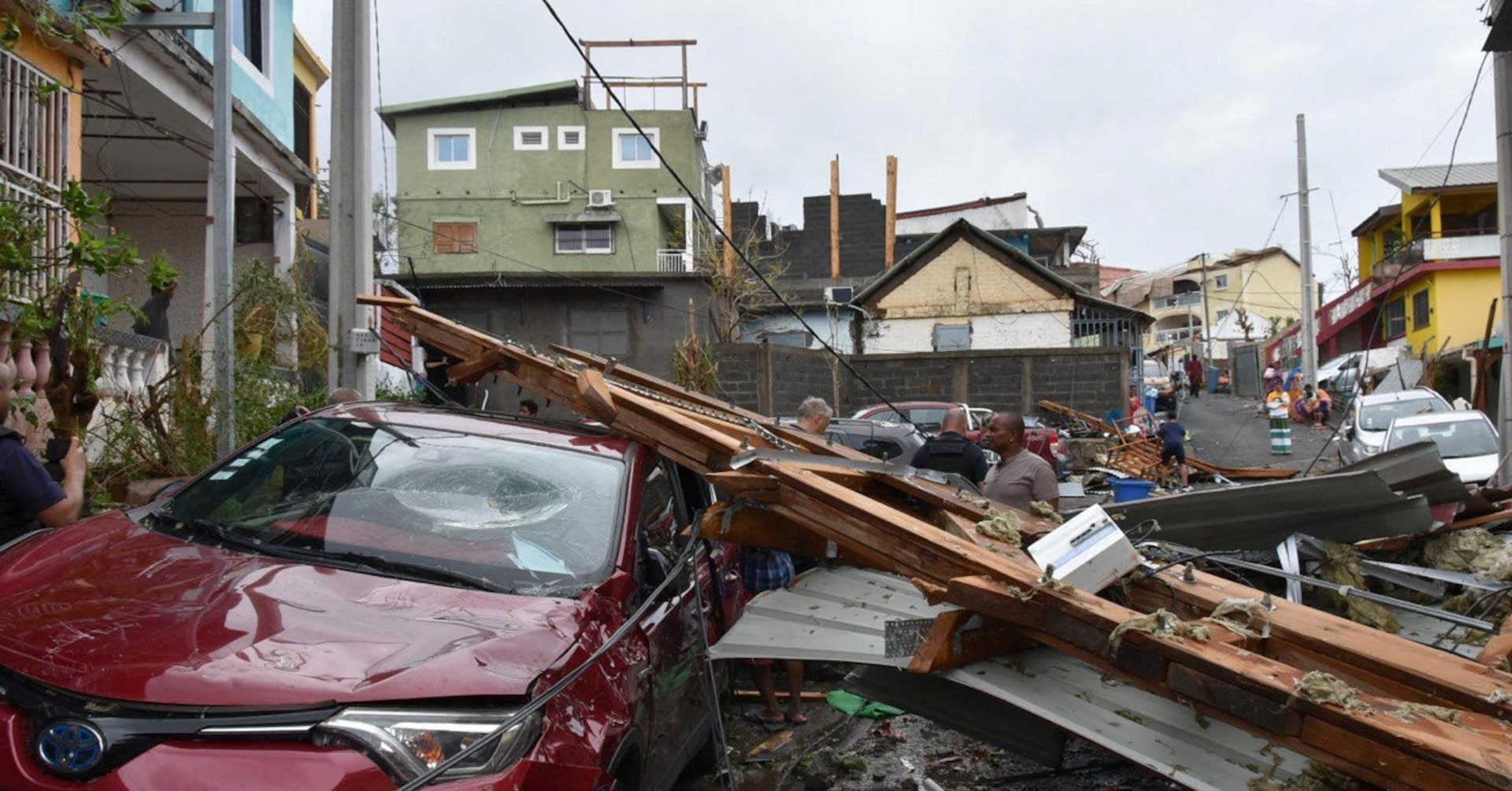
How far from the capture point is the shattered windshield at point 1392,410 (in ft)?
57.5

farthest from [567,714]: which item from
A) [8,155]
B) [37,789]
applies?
[8,155]

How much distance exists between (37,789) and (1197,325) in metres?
70.9

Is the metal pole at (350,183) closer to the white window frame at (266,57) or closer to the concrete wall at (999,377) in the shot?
the white window frame at (266,57)

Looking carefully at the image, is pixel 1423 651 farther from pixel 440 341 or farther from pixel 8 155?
pixel 8 155

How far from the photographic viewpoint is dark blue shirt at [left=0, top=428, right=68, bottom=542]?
4.05 metres

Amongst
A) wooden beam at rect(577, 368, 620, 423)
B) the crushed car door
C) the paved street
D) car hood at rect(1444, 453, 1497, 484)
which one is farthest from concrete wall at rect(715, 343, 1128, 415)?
the crushed car door

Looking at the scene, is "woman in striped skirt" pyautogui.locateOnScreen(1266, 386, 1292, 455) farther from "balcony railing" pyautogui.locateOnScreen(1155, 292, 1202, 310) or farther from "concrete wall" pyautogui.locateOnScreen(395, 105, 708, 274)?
"balcony railing" pyautogui.locateOnScreen(1155, 292, 1202, 310)

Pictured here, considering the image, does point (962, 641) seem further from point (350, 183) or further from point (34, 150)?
point (34, 150)

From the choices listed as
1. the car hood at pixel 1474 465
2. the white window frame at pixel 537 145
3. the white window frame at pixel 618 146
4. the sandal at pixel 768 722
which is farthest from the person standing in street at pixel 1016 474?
the white window frame at pixel 537 145

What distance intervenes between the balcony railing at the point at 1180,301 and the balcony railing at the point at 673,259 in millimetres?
38776

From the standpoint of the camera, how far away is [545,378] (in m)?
5.38

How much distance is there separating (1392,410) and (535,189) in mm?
→ 30613

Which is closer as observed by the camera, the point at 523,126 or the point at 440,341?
the point at 440,341

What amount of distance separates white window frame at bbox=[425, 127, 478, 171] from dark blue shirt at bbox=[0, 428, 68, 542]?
3841cm
